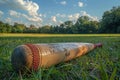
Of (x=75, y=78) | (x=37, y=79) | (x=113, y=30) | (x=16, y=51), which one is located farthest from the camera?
(x=113, y=30)

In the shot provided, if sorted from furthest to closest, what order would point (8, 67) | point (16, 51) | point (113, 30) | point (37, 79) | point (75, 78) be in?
point (113, 30)
point (8, 67)
point (16, 51)
point (75, 78)
point (37, 79)

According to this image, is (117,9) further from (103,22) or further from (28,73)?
(28,73)

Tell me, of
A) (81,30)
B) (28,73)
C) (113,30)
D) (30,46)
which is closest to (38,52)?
(30,46)

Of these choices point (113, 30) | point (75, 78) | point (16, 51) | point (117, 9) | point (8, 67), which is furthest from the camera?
point (117, 9)

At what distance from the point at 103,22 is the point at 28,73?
72332 millimetres

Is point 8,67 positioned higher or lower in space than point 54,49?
lower

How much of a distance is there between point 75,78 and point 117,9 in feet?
268

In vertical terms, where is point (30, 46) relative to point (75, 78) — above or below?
above

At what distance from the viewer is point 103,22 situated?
7200 cm

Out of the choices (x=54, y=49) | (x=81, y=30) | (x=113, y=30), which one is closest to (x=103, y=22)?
(x=113, y=30)

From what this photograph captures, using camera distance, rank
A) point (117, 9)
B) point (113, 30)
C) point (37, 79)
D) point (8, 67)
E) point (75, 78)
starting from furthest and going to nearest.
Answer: point (117, 9)
point (113, 30)
point (8, 67)
point (75, 78)
point (37, 79)

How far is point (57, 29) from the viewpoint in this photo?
3258 inches

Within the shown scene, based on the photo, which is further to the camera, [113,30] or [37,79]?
[113,30]

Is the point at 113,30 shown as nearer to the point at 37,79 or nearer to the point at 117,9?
the point at 117,9
